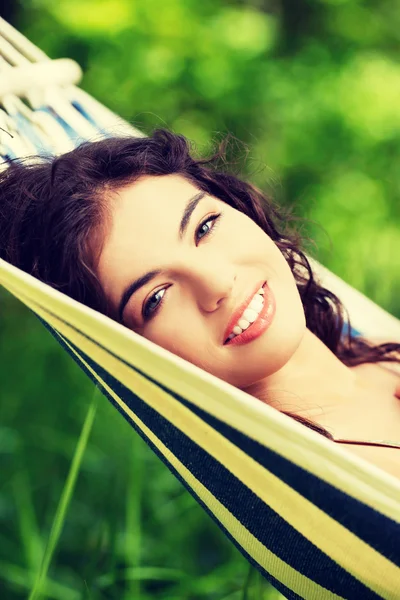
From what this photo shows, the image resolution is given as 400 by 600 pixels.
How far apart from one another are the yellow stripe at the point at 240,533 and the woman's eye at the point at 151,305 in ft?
0.48

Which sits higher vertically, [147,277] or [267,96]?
[267,96]

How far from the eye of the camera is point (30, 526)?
5.62 ft

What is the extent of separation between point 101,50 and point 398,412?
2312 millimetres

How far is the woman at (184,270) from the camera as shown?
116cm

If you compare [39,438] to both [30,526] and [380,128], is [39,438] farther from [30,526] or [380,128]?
[380,128]

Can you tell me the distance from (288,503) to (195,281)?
42 centimetres

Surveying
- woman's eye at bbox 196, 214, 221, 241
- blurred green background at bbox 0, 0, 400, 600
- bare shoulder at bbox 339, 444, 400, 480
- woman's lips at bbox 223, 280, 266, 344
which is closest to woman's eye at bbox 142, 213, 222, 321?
woman's eye at bbox 196, 214, 221, 241

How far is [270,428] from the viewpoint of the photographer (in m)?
0.75

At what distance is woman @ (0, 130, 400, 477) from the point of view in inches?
A: 45.5

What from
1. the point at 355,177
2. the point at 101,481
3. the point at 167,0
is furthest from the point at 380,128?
the point at 101,481

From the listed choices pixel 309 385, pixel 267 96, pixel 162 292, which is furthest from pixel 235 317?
pixel 267 96

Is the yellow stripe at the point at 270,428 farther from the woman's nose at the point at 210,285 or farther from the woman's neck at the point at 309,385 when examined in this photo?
the woman's neck at the point at 309,385

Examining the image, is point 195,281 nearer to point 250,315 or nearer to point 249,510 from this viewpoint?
point 250,315

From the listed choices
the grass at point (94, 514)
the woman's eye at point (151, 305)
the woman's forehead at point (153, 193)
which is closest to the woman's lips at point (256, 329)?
the woman's eye at point (151, 305)
